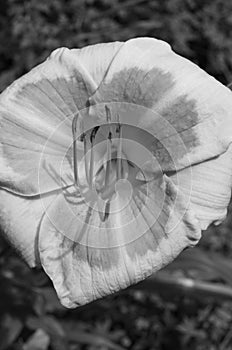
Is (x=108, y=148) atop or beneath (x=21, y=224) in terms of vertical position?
atop

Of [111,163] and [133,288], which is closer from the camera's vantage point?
[111,163]

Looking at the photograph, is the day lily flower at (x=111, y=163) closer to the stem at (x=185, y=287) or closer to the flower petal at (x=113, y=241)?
the flower petal at (x=113, y=241)

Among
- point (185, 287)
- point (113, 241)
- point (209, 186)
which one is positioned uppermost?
point (209, 186)

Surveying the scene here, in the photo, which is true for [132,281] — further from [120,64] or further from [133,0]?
[133,0]

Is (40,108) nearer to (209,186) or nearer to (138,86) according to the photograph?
(138,86)

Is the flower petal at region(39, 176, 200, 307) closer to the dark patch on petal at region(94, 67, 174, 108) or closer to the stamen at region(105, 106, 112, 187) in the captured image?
the stamen at region(105, 106, 112, 187)

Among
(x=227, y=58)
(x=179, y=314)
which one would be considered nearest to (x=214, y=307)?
(x=179, y=314)

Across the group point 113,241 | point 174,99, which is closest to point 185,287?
point 113,241
